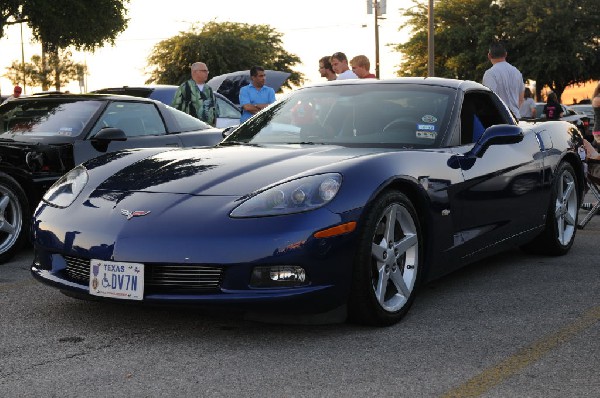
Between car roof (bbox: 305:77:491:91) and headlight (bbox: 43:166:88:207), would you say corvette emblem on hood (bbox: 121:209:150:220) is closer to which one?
headlight (bbox: 43:166:88:207)

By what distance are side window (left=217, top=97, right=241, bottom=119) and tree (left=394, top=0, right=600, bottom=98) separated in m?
37.2

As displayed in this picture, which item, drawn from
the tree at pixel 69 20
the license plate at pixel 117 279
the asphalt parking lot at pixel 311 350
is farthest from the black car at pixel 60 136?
the tree at pixel 69 20

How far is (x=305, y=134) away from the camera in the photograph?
217 inches

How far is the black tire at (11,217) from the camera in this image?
6.60 metres

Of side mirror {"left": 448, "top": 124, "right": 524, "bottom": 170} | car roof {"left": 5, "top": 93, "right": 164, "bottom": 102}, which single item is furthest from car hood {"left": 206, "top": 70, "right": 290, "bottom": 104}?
side mirror {"left": 448, "top": 124, "right": 524, "bottom": 170}

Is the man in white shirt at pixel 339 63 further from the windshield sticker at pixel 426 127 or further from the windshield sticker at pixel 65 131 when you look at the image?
the windshield sticker at pixel 426 127

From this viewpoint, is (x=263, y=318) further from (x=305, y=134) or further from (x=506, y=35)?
(x=506, y=35)

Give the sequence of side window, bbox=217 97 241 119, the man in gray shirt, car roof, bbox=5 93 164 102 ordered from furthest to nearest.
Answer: side window, bbox=217 97 241 119
the man in gray shirt
car roof, bbox=5 93 164 102

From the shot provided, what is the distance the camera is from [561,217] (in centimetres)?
676

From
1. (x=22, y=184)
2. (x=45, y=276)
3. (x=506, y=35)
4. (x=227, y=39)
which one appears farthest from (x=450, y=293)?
(x=227, y=39)

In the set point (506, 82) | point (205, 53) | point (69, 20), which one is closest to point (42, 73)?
point (205, 53)

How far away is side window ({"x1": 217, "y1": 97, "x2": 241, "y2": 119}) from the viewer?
530 inches

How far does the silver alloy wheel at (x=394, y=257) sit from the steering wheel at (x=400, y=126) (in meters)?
0.75

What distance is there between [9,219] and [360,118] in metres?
2.79
